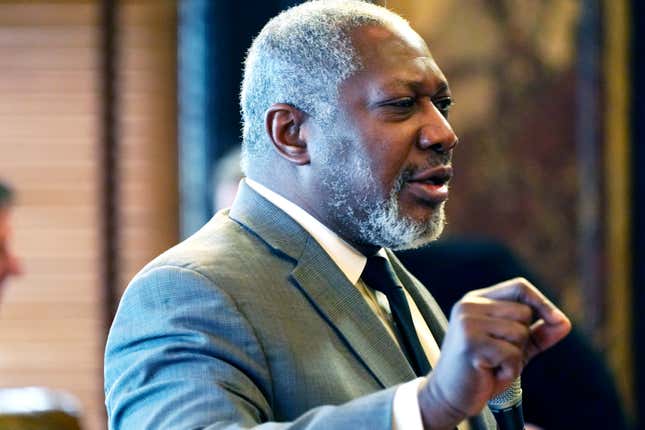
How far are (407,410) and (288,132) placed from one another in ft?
2.20

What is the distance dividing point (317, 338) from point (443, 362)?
33 cm

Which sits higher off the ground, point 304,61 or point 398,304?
point 304,61

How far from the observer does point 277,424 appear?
Result: 1623 millimetres

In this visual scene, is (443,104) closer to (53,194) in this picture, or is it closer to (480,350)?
(480,350)

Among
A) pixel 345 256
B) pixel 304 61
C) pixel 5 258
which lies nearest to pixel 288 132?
pixel 304 61

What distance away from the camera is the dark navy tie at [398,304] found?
1.98m

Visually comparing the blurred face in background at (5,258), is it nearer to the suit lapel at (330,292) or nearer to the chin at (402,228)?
the suit lapel at (330,292)

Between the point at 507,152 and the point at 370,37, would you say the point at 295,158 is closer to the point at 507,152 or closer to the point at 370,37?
A: the point at 370,37

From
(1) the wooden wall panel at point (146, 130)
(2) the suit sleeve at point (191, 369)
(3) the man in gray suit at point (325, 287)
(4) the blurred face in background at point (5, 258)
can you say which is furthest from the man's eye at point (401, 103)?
(1) the wooden wall panel at point (146, 130)

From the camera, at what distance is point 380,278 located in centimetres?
206

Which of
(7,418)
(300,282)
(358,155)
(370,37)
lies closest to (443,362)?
(300,282)

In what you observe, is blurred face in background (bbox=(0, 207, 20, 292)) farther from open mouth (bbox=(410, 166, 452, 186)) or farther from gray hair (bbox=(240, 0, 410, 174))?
open mouth (bbox=(410, 166, 452, 186))

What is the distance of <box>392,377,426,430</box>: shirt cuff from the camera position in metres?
1.58

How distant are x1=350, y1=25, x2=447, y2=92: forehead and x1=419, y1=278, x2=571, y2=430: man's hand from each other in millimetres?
543
